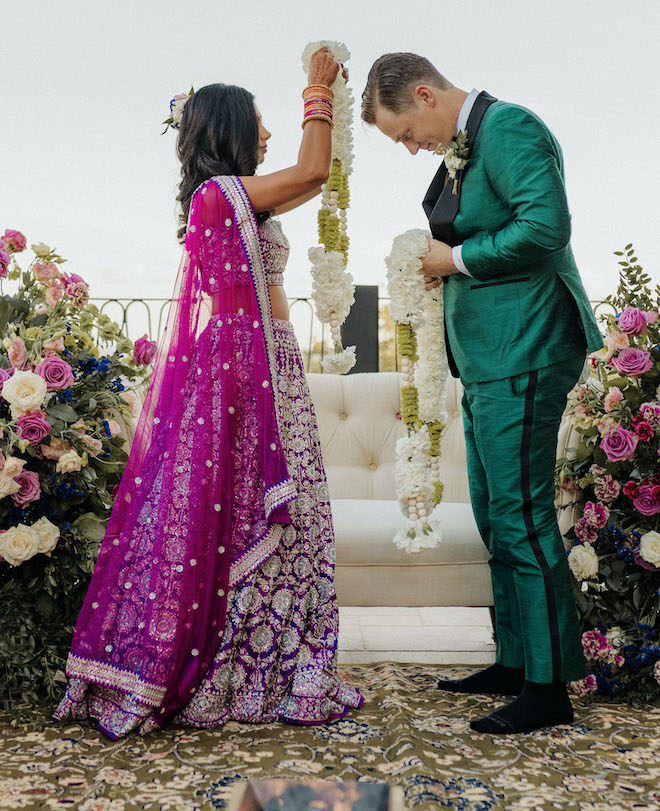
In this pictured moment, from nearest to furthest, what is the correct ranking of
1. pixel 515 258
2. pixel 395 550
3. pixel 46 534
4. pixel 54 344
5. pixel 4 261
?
1. pixel 515 258
2. pixel 46 534
3. pixel 54 344
4. pixel 4 261
5. pixel 395 550

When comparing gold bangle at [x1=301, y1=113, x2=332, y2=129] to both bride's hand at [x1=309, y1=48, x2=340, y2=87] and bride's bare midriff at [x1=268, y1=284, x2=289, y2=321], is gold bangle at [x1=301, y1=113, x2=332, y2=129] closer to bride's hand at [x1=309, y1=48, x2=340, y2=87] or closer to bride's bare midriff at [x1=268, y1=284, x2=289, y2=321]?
bride's hand at [x1=309, y1=48, x2=340, y2=87]

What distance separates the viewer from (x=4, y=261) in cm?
231

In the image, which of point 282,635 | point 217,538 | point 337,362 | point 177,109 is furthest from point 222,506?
point 177,109

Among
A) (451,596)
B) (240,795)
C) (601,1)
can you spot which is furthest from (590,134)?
(240,795)

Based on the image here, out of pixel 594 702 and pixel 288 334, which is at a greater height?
pixel 288 334

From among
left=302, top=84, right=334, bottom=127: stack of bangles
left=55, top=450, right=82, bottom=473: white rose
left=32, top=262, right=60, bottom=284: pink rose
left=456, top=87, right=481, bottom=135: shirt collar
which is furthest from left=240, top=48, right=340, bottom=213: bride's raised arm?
left=55, top=450, right=82, bottom=473: white rose

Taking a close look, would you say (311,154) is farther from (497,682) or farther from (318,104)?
(497,682)

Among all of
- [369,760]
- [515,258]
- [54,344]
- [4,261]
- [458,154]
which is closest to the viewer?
[369,760]

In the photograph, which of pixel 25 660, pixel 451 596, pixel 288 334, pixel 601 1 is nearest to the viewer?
pixel 25 660

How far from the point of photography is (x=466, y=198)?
199cm

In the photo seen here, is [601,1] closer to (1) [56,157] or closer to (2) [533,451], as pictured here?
(1) [56,157]

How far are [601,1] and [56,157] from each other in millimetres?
3725

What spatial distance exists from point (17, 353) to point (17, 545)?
1.72 ft

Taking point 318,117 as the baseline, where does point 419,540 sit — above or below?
below
